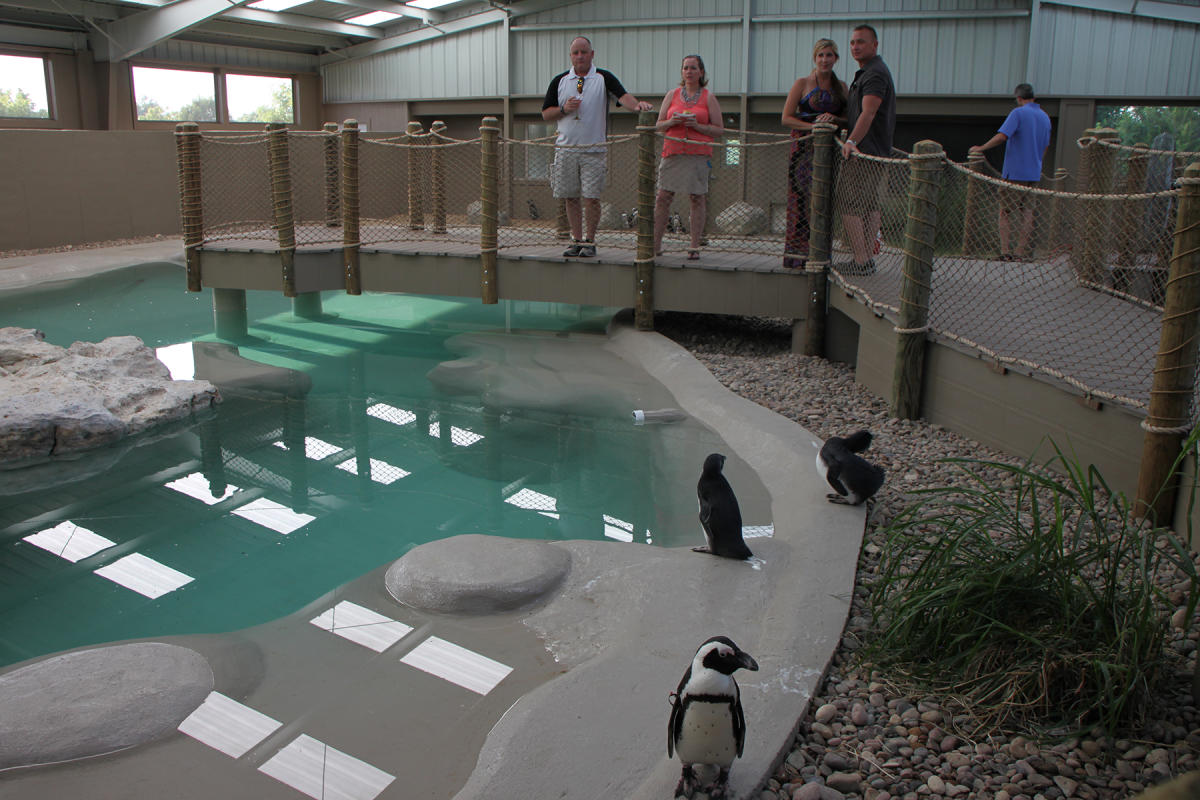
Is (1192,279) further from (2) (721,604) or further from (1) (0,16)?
(1) (0,16)

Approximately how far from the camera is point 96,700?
2715mm

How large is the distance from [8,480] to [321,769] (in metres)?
3.40

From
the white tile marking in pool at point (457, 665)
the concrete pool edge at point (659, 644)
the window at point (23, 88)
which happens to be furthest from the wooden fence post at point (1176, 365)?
the window at point (23, 88)

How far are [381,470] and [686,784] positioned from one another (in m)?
3.27

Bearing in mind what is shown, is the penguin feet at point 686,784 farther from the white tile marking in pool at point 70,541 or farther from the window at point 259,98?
the window at point 259,98

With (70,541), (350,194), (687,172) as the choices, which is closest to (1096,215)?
(687,172)

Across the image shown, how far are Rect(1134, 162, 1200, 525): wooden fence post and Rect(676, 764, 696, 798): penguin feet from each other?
187 cm

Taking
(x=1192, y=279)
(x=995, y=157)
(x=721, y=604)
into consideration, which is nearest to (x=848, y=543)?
(x=721, y=604)

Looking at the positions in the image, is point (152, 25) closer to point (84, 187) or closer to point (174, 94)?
point (84, 187)

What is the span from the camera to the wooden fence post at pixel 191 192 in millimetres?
7641

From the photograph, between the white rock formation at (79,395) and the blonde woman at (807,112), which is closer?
the white rock formation at (79,395)

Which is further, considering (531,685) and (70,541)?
(70,541)

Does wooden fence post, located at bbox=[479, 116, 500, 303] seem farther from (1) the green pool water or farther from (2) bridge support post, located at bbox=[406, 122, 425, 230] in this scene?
(2) bridge support post, located at bbox=[406, 122, 425, 230]

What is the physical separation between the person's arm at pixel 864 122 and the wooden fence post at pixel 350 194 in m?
4.00
